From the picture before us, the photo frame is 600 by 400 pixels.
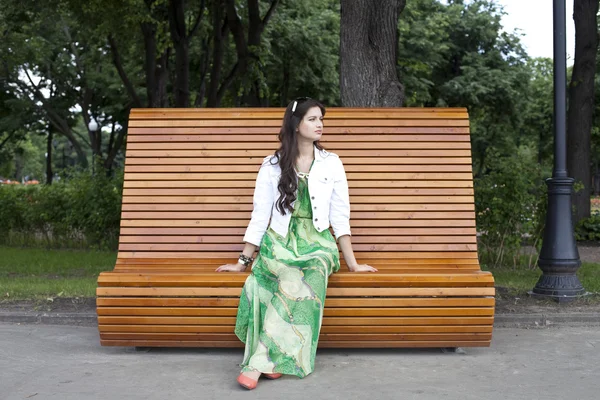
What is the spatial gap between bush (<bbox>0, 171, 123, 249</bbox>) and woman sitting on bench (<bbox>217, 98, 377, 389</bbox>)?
28.8 ft

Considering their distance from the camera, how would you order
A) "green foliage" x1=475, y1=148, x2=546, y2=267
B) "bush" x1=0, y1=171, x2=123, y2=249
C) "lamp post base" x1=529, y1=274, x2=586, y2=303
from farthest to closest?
"bush" x1=0, y1=171, x2=123, y2=249
"green foliage" x1=475, y1=148, x2=546, y2=267
"lamp post base" x1=529, y1=274, x2=586, y2=303

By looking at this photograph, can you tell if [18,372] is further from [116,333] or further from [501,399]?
[501,399]

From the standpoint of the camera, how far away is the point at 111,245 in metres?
14.7

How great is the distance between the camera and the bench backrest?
6.68 meters

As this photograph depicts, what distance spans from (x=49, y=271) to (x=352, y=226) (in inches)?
258

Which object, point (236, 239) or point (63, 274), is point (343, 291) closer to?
point (236, 239)

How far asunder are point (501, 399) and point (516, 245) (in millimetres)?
6260

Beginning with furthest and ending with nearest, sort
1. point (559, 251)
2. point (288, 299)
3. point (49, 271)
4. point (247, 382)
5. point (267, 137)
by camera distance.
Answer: point (49, 271)
point (559, 251)
point (267, 137)
point (288, 299)
point (247, 382)

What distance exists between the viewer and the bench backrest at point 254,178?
668 cm

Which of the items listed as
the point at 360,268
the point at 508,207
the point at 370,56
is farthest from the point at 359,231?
the point at 508,207

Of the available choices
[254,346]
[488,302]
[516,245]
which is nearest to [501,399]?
[488,302]

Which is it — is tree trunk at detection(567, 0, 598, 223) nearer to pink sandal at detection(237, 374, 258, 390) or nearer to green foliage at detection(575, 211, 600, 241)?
green foliage at detection(575, 211, 600, 241)

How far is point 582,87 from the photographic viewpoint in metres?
16.1

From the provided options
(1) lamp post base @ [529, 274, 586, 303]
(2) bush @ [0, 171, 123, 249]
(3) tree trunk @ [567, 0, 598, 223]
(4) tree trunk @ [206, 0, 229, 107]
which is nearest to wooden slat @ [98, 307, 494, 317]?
(1) lamp post base @ [529, 274, 586, 303]
